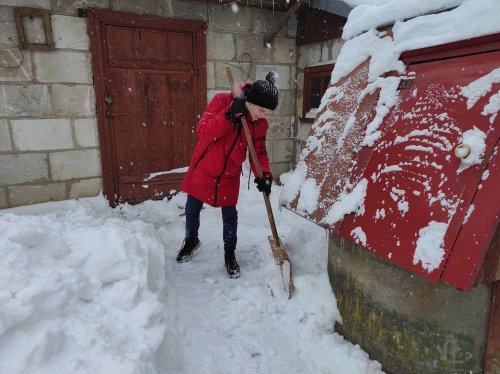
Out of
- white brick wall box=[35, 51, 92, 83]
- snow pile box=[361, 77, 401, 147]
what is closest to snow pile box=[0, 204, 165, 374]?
snow pile box=[361, 77, 401, 147]

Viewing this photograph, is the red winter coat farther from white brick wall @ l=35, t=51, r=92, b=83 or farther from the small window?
the small window

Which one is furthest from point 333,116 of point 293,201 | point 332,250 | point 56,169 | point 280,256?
point 56,169

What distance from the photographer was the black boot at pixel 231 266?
3.24m

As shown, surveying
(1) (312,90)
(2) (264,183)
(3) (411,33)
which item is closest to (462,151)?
(3) (411,33)

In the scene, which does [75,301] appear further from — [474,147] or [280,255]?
[474,147]

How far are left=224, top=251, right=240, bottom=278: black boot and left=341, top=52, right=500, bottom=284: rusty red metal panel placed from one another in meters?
1.43

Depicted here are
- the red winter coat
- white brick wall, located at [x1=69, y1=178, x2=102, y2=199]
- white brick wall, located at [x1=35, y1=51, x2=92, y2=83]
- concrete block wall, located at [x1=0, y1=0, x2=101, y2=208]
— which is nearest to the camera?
the red winter coat

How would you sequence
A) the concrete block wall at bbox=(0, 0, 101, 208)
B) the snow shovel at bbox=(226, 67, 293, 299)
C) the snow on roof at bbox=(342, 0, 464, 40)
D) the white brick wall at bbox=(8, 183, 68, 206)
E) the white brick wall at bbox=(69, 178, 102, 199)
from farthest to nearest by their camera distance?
the white brick wall at bbox=(69, 178, 102, 199) < the white brick wall at bbox=(8, 183, 68, 206) < the concrete block wall at bbox=(0, 0, 101, 208) < the snow shovel at bbox=(226, 67, 293, 299) < the snow on roof at bbox=(342, 0, 464, 40)

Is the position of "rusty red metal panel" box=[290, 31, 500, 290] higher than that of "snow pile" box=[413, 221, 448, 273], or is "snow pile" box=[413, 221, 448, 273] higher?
"rusty red metal panel" box=[290, 31, 500, 290]

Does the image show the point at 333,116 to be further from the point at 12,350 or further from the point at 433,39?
the point at 12,350

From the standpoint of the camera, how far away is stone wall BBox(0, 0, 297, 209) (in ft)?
Result: 13.7

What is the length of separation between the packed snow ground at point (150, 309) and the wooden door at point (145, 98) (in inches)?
66.9

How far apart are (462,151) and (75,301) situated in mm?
2220

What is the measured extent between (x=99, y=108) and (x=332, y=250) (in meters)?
3.63
